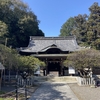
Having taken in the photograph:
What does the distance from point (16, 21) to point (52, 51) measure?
10.4 m

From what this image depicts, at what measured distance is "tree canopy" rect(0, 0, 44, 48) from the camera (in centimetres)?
2695

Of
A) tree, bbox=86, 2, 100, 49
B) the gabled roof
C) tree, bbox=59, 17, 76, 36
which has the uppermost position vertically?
tree, bbox=59, 17, 76, 36

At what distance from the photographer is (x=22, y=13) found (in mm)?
31750

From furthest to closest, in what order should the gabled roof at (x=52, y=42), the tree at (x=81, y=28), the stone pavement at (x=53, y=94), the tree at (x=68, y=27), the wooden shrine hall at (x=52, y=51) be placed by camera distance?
the tree at (x=68, y=27)
the tree at (x=81, y=28)
the gabled roof at (x=52, y=42)
the wooden shrine hall at (x=52, y=51)
the stone pavement at (x=53, y=94)

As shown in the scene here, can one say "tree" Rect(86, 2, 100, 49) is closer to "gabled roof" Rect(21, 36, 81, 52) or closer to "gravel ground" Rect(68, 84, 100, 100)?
"gabled roof" Rect(21, 36, 81, 52)

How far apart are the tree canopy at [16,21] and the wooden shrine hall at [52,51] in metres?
2.61

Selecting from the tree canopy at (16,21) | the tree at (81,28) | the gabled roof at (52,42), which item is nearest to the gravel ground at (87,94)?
the gabled roof at (52,42)

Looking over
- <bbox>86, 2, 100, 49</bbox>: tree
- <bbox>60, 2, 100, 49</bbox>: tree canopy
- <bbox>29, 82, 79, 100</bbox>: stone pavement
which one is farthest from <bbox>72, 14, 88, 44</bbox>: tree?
<bbox>29, 82, 79, 100</bbox>: stone pavement

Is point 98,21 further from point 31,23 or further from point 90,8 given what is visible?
point 31,23

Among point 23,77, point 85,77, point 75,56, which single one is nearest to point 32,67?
point 23,77

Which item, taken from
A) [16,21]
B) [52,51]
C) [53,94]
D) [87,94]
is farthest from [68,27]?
[53,94]

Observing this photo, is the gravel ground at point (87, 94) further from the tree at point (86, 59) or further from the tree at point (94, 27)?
the tree at point (94, 27)

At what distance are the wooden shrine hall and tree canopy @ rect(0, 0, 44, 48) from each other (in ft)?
8.57

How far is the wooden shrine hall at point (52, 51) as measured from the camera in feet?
76.4
